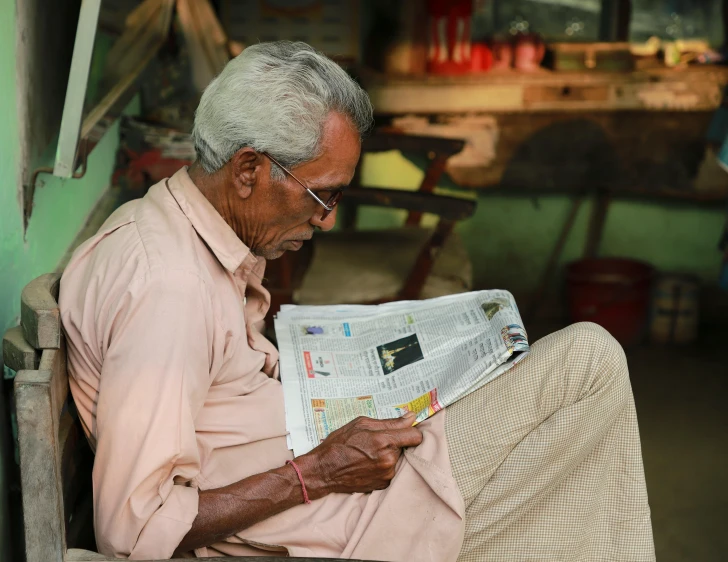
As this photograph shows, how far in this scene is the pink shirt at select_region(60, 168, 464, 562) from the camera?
125 cm

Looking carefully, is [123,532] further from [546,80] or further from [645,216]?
[645,216]

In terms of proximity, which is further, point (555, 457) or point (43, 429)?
point (555, 457)

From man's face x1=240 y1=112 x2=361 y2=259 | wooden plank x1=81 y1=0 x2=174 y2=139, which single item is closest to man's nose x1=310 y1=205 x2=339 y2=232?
man's face x1=240 y1=112 x2=361 y2=259

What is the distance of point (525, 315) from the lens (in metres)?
4.91

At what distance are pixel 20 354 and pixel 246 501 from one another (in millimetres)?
438

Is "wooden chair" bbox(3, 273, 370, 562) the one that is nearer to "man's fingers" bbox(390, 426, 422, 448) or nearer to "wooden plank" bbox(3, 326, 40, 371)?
"wooden plank" bbox(3, 326, 40, 371)

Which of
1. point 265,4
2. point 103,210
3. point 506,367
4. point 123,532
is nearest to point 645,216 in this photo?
point 265,4

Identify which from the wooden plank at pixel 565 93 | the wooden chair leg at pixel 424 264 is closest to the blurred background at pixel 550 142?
the wooden plank at pixel 565 93

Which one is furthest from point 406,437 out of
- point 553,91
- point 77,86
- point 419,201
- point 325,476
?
point 553,91

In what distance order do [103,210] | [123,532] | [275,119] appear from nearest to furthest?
[123,532] → [275,119] → [103,210]

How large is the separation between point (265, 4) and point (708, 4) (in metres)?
2.39

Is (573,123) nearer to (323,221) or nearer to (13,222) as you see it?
(323,221)

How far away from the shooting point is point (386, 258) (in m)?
3.41

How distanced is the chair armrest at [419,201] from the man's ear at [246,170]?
1321mm
